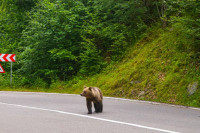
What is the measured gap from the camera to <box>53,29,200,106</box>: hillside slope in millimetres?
16203

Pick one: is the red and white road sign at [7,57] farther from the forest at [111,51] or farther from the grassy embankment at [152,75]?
the grassy embankment at [152,75]

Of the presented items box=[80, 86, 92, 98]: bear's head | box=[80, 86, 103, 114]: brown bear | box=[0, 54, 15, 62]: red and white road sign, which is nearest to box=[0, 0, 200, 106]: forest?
box=[0, 54, 15, 62]: red and white road sign

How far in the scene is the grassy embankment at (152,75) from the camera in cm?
1639

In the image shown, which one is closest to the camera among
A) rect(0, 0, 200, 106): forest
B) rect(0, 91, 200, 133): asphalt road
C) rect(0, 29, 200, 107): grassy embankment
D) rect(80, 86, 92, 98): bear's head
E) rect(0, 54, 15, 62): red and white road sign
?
rect(0, 91, 200, 133): asphalt road

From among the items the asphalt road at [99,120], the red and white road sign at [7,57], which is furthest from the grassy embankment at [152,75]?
the asphalt road at [99,120]

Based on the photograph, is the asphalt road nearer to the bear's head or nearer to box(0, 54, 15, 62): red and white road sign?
the bear's head

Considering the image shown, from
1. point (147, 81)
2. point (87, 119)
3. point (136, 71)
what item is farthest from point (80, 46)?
point (87, 119)

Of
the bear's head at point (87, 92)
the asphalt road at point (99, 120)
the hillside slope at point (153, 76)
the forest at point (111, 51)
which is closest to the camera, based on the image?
the asphalt road at point (99, 120)

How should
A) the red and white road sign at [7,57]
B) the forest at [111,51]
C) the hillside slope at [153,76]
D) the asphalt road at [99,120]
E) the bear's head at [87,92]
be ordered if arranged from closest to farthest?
the asphalt road at [99,120], the bear's head at [87,92], the hillside slope at [153,76], the forest at [111,51], the red and white road sign at [7,57]

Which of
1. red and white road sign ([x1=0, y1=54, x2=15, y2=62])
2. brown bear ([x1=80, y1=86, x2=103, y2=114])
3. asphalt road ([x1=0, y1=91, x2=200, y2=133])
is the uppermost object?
red and white road sign ([x1=0, y1=54, x2=15, y2=62])

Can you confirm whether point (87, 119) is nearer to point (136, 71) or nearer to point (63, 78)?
point (136, 71)

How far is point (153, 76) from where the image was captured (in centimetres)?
1866

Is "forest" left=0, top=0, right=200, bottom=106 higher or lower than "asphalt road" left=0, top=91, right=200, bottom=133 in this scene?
higher

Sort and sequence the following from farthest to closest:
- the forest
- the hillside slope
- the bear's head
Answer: the forest
the hillside slope
the bear's head
